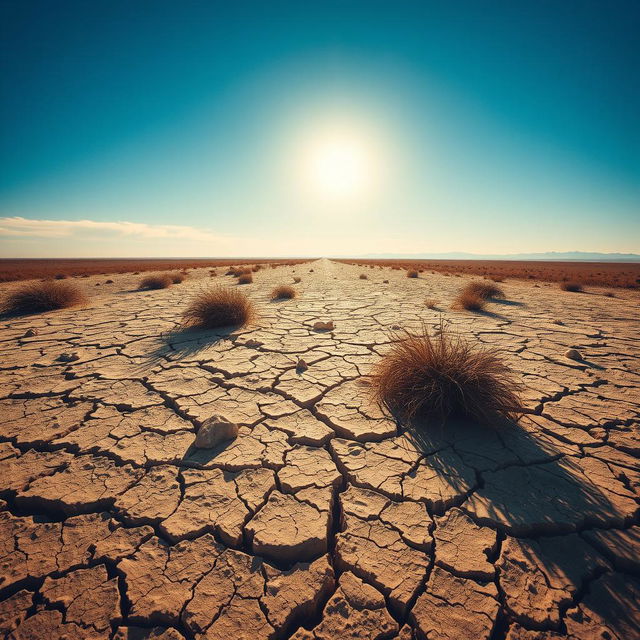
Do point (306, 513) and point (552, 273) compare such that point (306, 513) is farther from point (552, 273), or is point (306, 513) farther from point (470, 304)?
point (552, 273)

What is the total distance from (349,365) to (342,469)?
1532 millimetres

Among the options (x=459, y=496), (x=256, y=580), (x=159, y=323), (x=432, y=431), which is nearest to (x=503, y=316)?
(x=432, y=431)

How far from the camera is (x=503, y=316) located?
5.48 meters

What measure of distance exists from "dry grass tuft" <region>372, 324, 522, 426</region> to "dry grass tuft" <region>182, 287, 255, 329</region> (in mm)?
3039

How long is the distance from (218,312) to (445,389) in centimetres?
360

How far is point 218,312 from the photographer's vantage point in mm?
4582

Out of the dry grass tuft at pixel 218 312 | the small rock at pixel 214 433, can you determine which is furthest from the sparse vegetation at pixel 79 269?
the small rock at pixel 214 433

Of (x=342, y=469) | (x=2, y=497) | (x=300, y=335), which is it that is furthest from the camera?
(x=300, y=335)

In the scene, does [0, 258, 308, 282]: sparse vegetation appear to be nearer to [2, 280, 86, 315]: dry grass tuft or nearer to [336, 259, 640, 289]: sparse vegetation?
[2, 280, 86, 315]: dry grass tuft

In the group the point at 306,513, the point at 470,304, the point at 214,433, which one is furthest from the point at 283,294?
the point at 306,513

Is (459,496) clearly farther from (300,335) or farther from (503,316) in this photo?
(503,316)

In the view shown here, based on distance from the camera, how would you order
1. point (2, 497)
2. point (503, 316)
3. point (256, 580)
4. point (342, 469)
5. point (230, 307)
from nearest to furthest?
point (256, 580) < point (2, 497) < point (342, 469) < point (230, 307) < point (503, 316)

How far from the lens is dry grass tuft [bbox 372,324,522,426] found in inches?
81.6

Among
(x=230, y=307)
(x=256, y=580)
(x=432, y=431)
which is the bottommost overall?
(x=256, y=580)
